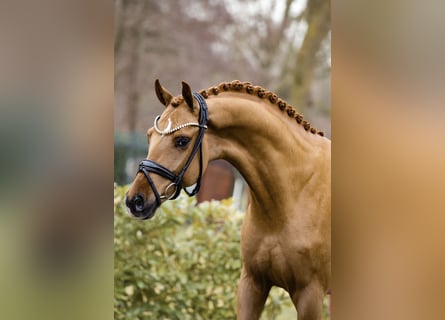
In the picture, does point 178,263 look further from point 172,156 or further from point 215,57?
point 215,57

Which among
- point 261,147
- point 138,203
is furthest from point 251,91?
point 138,203

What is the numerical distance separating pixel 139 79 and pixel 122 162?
1.44 metres

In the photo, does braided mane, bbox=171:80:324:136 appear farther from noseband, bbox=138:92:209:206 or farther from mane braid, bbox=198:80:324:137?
noseband, bbox=138:92:209:206

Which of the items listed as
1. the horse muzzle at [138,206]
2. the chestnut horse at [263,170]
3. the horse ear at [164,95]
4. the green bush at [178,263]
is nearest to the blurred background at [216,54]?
the green bush at [178,263]

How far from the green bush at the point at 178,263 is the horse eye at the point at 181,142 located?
1.53 meters

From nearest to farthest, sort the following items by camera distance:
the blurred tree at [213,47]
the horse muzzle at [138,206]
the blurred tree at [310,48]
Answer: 1. the horse muzzle at [138,206]
2. the blurred tree at [310,48]
3. the blurred tree at [213,47]

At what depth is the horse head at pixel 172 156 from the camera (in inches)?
60.9

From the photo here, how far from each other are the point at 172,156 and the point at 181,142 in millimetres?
50

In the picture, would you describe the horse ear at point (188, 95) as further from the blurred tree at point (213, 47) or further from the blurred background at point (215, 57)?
the blurred tree at point (213, 47)

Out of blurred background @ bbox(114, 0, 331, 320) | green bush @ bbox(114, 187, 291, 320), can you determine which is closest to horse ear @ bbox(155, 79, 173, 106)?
green bush @ bbox(114, 187, 291, 320)

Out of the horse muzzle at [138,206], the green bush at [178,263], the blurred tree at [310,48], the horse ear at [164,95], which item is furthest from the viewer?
the blurred tree at [310,48]

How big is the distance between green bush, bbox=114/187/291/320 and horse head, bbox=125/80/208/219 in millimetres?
1504
